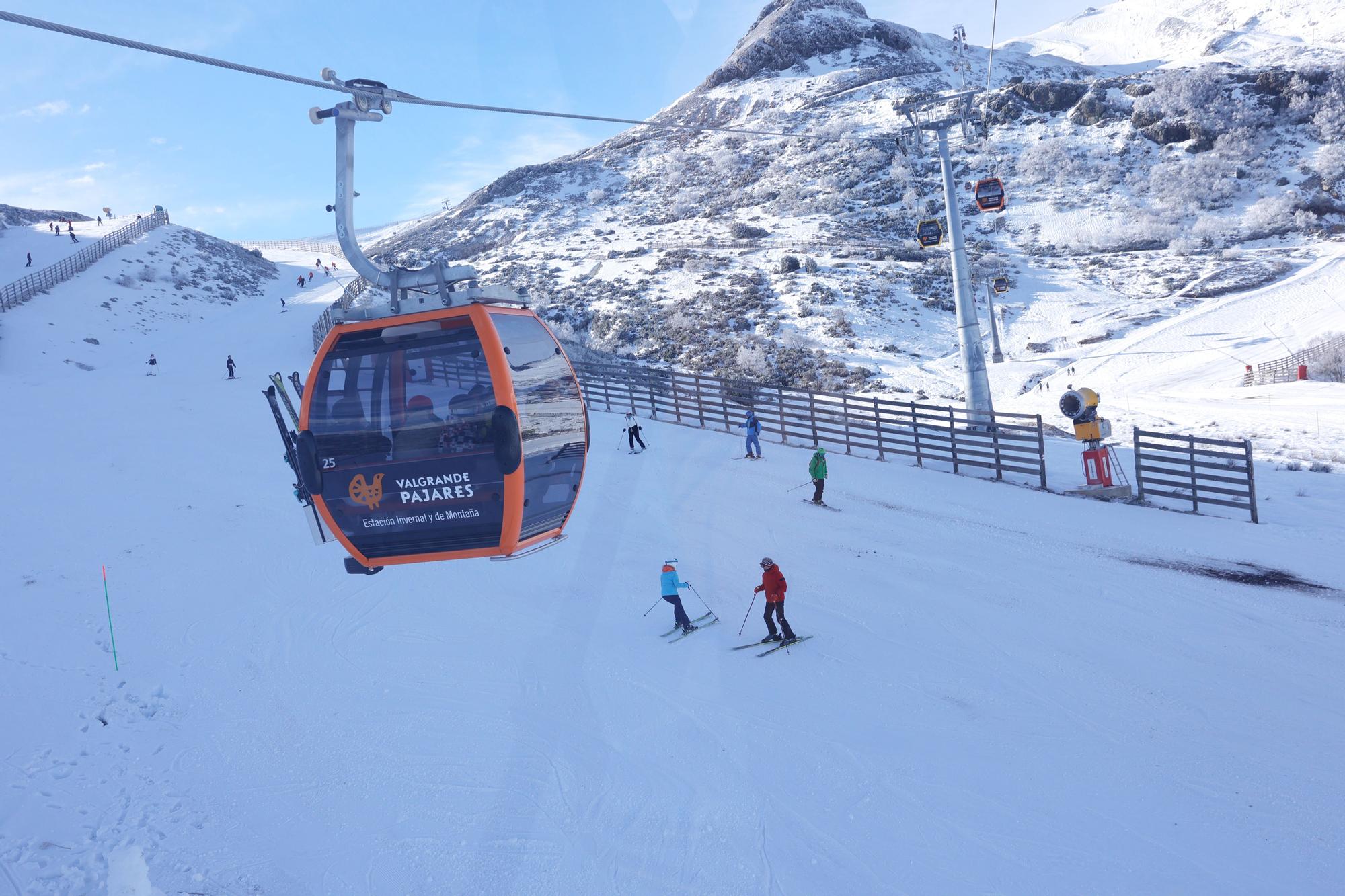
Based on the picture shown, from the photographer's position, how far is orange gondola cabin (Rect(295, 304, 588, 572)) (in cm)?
640

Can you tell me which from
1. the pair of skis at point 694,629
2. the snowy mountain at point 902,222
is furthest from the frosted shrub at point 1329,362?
the pair of skis at point 694,629

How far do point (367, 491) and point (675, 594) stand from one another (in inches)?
188

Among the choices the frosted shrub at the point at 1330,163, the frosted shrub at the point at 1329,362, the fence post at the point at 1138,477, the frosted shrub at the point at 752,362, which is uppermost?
the frosted shrub at the point at 1330,163

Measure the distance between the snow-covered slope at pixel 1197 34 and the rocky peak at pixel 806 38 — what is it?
19.2m

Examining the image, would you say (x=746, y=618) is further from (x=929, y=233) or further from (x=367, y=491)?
(x=929, y=233)

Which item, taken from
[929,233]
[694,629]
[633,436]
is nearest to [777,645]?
[694,629]

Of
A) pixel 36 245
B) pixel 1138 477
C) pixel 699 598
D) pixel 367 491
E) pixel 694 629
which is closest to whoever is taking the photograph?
pixel 367 491

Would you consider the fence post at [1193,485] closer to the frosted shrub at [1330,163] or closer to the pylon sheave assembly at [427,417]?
the pylon sheave assembly at [427,417]

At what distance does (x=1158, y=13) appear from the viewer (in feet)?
298

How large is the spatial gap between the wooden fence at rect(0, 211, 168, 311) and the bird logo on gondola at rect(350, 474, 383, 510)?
1684 inches

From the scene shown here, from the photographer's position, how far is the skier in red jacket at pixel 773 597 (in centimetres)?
981

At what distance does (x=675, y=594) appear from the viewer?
410 inches

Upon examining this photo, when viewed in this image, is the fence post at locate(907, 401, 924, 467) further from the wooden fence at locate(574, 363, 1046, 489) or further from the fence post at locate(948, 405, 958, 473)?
the fence post at locate(948, 405, 958, 473)

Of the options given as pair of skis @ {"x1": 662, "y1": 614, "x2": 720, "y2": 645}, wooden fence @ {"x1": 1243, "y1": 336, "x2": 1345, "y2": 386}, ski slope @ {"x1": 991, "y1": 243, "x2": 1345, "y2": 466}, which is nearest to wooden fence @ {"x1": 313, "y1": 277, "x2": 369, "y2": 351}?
pair of skis @ {"x1": 662, "y1": 614, "x2": 720, "y2": 645}
